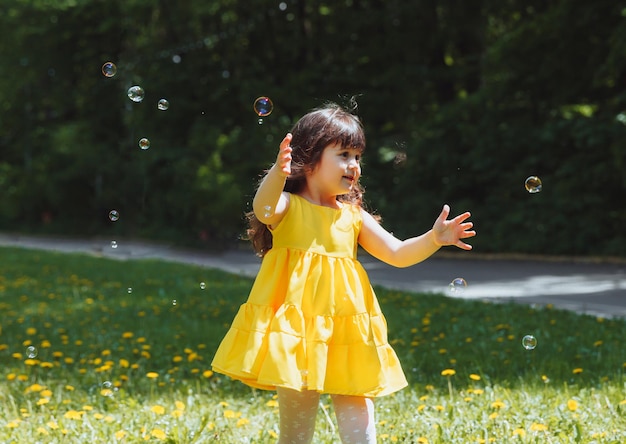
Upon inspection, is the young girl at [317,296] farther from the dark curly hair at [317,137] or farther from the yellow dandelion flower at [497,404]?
the yellow dandelion flower at [497,404]

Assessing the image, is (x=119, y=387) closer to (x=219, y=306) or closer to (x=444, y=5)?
(x=219, y=306)

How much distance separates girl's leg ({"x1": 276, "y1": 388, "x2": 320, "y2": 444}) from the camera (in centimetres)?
314

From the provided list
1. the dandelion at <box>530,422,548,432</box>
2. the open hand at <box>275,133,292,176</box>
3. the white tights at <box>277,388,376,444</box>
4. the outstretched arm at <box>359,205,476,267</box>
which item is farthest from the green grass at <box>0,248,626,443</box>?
the open hand at <box>275,133,292,176</box>

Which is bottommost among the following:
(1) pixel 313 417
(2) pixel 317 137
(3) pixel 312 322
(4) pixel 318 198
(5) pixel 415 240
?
(1) pixel 313 417

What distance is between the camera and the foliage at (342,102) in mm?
13625

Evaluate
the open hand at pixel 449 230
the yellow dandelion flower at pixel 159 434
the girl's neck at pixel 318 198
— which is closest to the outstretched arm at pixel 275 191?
the girl's neck at pixel 318 198

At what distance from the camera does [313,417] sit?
3219 millimetres

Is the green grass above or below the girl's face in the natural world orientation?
below

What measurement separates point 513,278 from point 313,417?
8.81 meters

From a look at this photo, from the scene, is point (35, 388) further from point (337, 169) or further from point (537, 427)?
point (537, 427)

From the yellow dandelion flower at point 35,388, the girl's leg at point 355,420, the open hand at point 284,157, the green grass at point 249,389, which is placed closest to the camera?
the open hand at point 284,157

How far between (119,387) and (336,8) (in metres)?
15.2

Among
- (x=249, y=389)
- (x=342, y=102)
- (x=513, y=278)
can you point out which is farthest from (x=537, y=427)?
(x=513, y=278)

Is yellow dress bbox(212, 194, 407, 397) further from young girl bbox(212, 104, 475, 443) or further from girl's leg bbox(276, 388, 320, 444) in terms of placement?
girl's leg bbox(276, 388, 320, 444)
